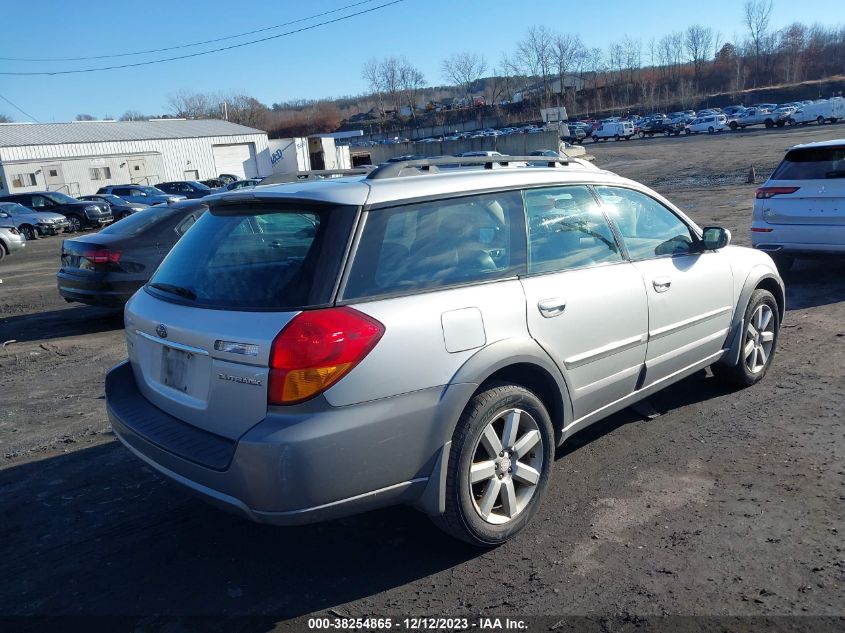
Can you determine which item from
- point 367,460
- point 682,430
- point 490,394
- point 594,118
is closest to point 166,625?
point 367,460

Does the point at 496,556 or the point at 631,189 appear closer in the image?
the point at 496,556

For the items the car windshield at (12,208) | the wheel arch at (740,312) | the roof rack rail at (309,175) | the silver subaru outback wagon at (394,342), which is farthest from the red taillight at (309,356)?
the car windshield at (12,208)

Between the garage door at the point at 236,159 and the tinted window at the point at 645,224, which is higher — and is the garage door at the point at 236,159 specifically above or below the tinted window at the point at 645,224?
above

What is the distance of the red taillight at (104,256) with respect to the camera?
28.1 feet

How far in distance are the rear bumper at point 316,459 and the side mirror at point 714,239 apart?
8.95 ft

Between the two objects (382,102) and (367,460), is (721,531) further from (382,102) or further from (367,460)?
(382,102)

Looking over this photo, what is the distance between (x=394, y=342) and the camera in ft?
9.82

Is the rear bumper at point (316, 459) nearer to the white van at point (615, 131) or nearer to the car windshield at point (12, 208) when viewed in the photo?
the car windshield at point (12, 208)

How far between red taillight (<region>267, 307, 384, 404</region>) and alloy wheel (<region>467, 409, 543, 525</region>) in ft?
2.77

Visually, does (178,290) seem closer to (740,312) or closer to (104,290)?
(740,312)

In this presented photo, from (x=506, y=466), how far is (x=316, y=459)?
1.08 metres

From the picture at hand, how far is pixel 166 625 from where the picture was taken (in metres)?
2.97

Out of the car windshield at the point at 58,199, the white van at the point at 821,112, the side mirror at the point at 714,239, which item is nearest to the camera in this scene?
the side mirror at the point at 714,239

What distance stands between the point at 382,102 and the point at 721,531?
158 m
